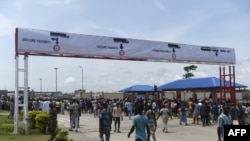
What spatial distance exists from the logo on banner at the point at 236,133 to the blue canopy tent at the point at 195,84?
3025 cm

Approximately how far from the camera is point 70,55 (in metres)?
22.4

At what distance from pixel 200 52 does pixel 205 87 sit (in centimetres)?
1186

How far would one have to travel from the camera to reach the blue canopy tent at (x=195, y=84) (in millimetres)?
37856

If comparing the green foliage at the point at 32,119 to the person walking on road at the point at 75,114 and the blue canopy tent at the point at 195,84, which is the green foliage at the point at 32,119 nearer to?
the person walking on road at the point at 75,114

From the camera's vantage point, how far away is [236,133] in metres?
7.00

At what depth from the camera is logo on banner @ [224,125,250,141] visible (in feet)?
22.9

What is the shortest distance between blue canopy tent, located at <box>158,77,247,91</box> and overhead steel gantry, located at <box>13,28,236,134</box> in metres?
8.84

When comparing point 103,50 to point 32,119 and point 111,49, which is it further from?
point 32,119

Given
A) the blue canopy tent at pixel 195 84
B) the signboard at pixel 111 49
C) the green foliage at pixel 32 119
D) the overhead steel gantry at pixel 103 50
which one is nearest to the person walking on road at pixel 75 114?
the green foliage at pixel 32 119

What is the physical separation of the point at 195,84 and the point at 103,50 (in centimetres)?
1930

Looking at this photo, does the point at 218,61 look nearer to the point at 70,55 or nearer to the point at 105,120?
the point at 70,55

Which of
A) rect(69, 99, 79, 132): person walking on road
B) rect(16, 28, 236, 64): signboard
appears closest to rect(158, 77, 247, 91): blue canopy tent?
rect(16, 28, 236, 64): signboard

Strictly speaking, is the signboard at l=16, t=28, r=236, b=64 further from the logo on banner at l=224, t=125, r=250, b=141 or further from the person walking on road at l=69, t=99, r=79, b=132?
the logo on banner at l=224, t=125, r=250, b=141

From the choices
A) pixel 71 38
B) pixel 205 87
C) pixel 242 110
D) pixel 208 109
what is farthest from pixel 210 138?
pixel 205 87
